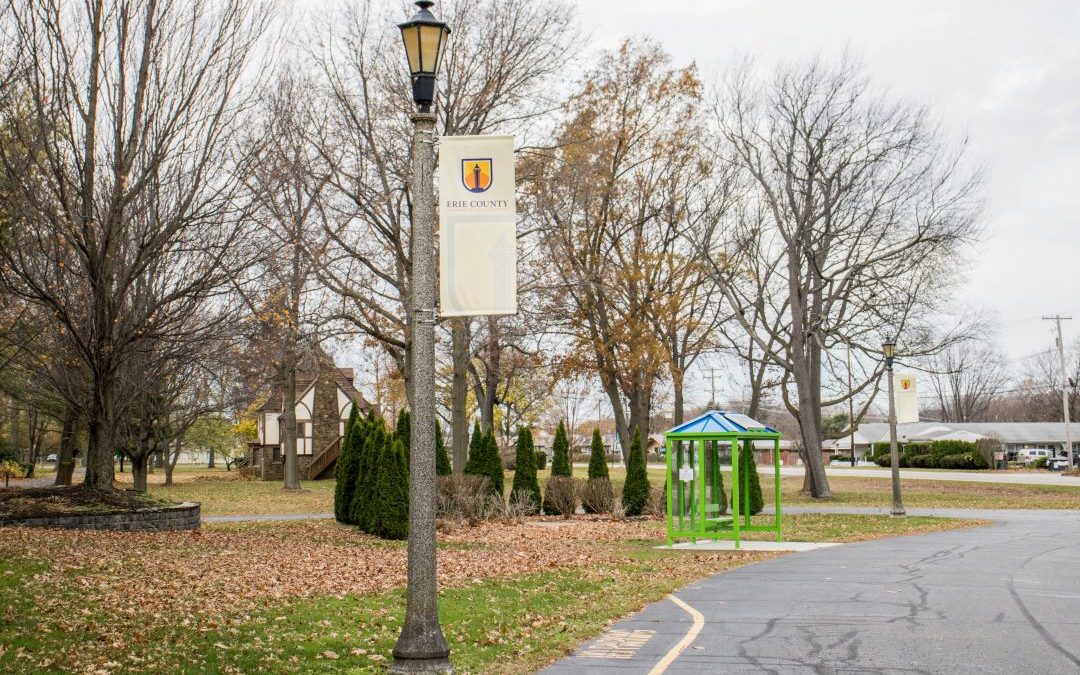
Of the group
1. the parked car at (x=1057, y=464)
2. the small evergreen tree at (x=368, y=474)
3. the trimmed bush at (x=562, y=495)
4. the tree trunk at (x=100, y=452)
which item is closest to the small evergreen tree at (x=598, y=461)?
the trimmed bush at (x=562, y=495)

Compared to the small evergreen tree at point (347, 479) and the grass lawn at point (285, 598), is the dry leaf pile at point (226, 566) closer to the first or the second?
the grass lawn at point (285, 598)

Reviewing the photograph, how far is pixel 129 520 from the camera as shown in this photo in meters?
18.0

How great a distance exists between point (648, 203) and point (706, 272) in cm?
329

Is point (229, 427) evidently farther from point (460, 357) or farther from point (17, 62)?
point (17, 62)

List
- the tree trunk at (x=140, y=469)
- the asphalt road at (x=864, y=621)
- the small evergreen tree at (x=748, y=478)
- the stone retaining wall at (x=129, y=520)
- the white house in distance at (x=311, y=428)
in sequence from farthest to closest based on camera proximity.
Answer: the white house in distance at (x=311, y=428)
the tree trunk at (x=140, y=469)
the small evergreen tree at (x=748, y=478)
the stone retaining wall at (x=129, y=520)
the asphalt road at (x=864, y=621)

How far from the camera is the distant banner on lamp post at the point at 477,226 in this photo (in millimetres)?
7152

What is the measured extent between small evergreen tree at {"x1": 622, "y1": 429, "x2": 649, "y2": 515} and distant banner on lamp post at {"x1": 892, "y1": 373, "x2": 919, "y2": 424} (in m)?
7.75

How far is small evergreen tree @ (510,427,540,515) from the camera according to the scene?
26.7 m

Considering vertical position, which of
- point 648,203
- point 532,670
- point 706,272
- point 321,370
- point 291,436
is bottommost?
point 532,670

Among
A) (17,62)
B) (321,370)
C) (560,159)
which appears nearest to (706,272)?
(560,159)

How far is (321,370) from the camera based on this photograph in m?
41.3

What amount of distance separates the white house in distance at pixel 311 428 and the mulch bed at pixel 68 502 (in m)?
34.8

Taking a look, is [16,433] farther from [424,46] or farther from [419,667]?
[424,46]

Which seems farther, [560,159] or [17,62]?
[560,159]
